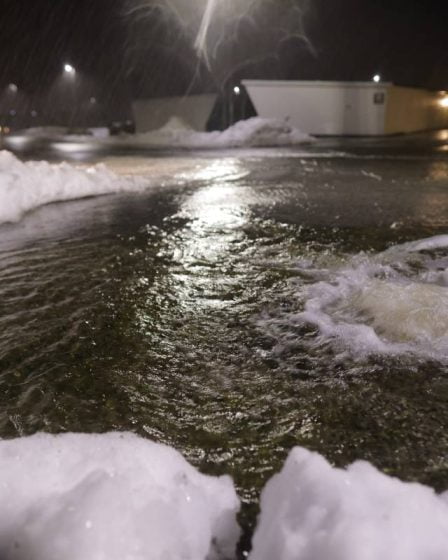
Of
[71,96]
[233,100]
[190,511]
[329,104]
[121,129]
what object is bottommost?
[190,511]

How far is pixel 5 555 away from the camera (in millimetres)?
1565

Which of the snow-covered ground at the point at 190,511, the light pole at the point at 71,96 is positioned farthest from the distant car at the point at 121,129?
the snow-covered ground at the point at 190,511

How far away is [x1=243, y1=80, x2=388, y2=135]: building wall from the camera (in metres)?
27.2

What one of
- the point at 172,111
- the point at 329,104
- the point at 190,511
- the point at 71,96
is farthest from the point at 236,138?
Answer: the point at 71,96

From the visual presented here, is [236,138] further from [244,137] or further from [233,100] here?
[233,100]

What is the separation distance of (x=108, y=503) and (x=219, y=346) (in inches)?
52.1

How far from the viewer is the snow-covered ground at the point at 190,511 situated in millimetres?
1497

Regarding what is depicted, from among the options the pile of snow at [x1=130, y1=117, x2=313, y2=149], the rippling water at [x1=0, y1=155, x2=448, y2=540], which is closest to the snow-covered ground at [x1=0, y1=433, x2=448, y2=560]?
the rippling water at [x1=0, y1=155, x2=448, y2=540]

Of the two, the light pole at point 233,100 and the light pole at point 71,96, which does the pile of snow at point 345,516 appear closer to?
the light pole at point 233,100

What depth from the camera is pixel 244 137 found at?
2381 cm

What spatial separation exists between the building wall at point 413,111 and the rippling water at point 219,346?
84.1ft

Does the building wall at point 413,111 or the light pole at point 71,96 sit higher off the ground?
the light pole at point 71,96

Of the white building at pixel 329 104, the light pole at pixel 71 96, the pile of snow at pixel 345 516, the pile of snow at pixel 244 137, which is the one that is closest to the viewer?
the pile of snow at pixel 345 516

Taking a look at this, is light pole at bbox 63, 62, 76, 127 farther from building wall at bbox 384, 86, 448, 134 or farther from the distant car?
building wall at bbox 384, 86, 448, 134
